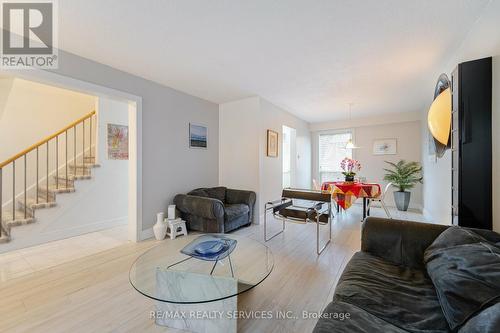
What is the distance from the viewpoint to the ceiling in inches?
70.2

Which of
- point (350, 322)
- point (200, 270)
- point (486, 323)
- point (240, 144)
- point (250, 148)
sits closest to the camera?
point (486, 323)

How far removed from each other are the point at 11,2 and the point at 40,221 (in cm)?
278

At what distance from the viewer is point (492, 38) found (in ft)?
5.64

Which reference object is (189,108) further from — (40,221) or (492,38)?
(492,38)

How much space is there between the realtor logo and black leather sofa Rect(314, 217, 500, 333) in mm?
3046

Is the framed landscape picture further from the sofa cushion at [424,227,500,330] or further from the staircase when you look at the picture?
the sofa cushion at [424,227,500,330]

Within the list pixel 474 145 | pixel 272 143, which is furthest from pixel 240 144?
pixel 474 145

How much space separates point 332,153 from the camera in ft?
21.2

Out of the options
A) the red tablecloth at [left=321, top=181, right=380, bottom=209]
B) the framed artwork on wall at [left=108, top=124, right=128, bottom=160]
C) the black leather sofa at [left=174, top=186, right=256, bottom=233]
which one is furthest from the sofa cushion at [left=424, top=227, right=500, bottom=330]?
the framed artwork on wall at [left=108, top=124, right=128, bottom=160]

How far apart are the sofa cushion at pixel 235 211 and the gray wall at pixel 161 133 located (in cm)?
98

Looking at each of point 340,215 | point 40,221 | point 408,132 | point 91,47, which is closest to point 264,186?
point 340,215

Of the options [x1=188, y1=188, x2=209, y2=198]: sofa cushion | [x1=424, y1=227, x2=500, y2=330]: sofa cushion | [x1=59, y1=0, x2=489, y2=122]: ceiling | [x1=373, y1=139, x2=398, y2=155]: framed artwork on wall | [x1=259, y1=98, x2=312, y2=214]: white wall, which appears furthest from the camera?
[x1=373, y1=139, x2=398, y2=155]: framed artwork on wall

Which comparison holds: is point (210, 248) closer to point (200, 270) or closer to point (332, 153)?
point (200, 270)

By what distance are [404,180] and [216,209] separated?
4.50m
